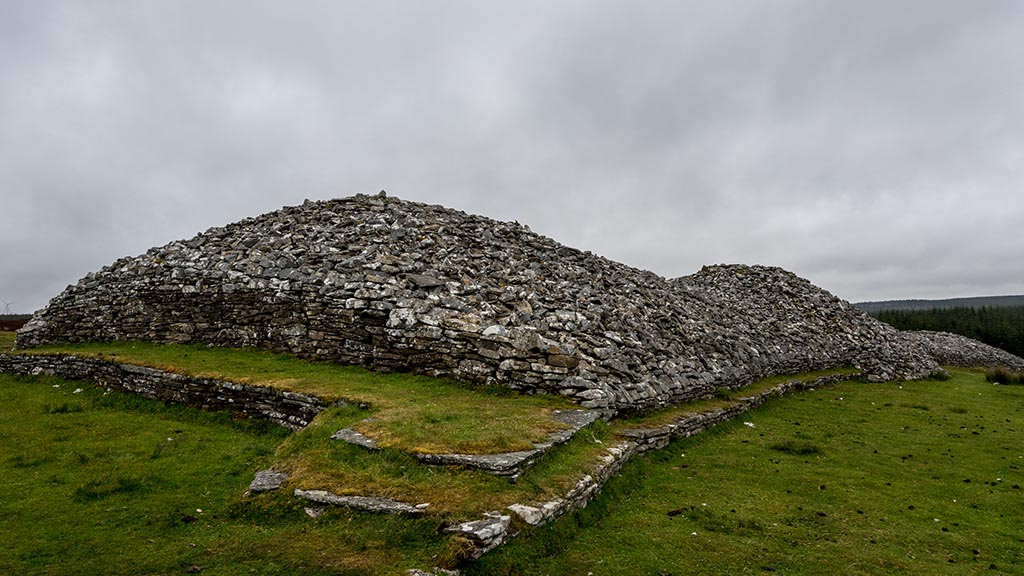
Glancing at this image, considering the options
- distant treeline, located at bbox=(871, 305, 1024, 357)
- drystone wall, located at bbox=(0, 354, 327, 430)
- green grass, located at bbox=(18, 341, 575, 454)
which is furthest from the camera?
distant treeline, located at bbox=(871, 305, 1024, 357)

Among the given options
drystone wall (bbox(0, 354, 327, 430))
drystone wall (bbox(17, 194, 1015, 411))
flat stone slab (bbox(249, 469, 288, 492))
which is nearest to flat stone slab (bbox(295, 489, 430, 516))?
flat stone slab (bbox(249, 469, 288, 492))

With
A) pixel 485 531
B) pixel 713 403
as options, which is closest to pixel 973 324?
pixel 713 403

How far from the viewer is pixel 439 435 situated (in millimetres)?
9297

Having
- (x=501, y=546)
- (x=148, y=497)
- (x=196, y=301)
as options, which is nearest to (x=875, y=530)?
(x=501, y=546)

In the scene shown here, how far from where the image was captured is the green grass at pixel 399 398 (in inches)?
363

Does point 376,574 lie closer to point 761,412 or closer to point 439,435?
point 439,435

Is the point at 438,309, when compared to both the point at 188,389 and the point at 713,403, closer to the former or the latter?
the point at 188,389

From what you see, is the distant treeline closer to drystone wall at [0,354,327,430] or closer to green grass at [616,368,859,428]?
green grass at [616,368,859,428]

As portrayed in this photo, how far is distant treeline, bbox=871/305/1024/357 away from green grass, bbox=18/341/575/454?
7046 centimetres

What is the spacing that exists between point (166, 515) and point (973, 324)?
316ft

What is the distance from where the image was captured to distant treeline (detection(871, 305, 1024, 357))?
64.8 meters

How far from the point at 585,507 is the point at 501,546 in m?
2.23

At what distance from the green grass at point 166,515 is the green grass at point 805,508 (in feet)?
5.50

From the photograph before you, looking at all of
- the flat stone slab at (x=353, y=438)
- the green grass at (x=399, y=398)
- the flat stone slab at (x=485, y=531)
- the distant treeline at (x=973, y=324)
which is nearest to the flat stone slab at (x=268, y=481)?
the flat stone slab at (x=353, y=438)
